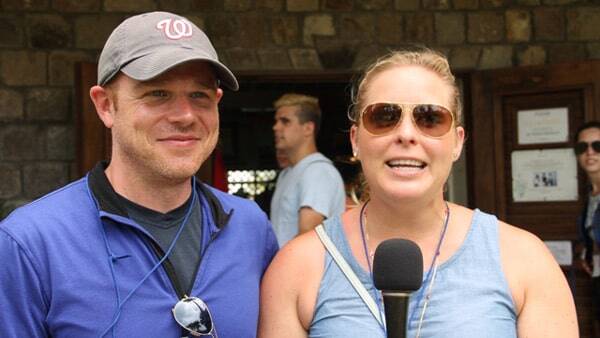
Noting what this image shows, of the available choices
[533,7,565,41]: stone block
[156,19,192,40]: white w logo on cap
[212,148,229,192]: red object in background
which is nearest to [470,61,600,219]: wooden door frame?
[533,7,565,41]: stone block

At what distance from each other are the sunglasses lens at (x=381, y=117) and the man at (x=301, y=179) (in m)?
2.44

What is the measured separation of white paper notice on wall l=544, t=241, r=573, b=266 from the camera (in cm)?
580

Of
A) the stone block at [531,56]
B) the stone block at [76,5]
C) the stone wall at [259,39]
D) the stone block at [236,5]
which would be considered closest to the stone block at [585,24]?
the stone wall at [259,39]

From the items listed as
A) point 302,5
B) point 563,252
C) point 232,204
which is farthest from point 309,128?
point 232,204

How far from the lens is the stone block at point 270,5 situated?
5.87 metres

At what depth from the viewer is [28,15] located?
18.5 ft

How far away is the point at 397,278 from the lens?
64.1 inches

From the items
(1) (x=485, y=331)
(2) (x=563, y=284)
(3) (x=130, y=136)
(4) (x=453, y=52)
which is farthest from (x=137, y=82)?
(4) (x=453, y=52)

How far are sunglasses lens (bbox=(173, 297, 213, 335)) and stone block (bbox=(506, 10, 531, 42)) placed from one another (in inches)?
179

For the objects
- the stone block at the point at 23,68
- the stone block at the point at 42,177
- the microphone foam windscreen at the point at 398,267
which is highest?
the stone block at the point at 23,68

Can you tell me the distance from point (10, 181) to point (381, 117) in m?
4.05

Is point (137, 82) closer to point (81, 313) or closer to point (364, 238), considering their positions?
point (81, 313)

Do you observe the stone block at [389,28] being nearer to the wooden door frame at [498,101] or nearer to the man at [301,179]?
the wooden door frame at [498,101]

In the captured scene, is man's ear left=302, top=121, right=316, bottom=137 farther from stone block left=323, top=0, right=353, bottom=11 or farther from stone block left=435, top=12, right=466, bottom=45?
stone block left=435, top=12, right=466, bottom=45
